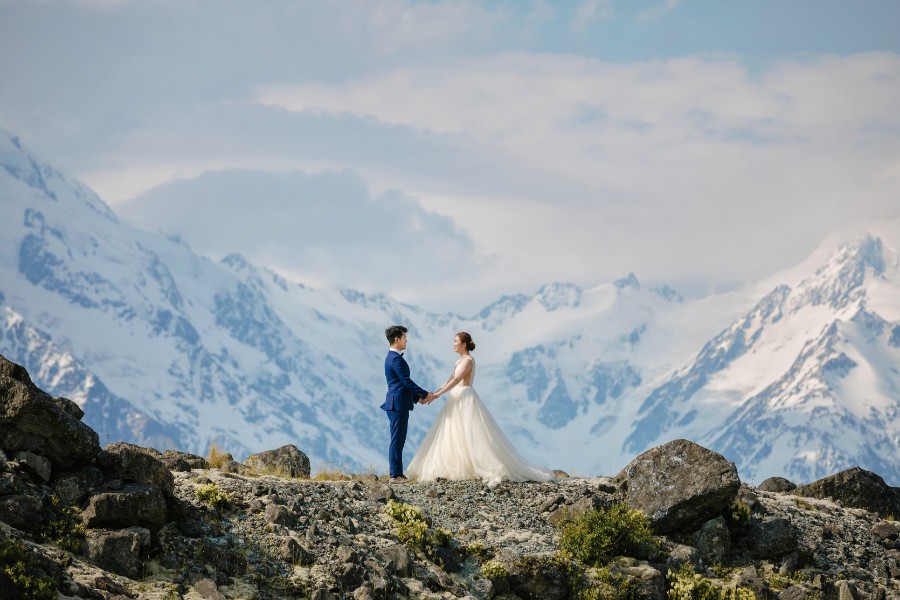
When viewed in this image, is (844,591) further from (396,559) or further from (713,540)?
(396,559)

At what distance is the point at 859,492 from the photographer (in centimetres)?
3688

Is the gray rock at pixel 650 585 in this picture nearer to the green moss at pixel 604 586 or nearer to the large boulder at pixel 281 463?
the green moss at pixel 604 586

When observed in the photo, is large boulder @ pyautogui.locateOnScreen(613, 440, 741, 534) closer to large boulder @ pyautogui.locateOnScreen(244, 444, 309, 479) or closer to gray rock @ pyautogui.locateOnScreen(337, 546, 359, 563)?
gray rock @ pyautogui.locateOnScreen(337, 546, 359, 563)

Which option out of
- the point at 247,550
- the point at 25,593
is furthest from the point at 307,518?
the point at 25,593

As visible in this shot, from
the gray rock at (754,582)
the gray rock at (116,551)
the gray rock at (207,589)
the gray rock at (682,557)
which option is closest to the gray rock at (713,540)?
the gray rock at (682,557)

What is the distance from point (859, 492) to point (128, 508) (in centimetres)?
2248

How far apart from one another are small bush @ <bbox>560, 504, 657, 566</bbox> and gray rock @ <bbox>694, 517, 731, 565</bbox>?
67.0 inches

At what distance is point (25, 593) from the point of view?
20.8 meters

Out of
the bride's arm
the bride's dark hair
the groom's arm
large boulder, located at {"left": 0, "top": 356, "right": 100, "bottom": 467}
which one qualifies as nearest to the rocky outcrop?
large boulder, located at {"left": 0, "top": 356, "right": 100, "bottom": 467}

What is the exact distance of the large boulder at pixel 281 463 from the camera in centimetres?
3291

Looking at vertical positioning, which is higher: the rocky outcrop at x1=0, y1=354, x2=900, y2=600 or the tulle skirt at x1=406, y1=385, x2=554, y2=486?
the tulle skirt at x1=406, y1=385, x2=554, y2=486

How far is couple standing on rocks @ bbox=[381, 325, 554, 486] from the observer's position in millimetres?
32375

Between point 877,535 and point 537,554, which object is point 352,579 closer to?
point 537,554

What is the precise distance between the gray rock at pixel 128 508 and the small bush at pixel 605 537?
30.9 ft
